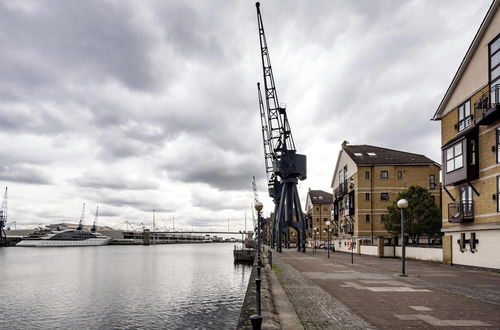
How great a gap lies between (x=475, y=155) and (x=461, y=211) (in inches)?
169

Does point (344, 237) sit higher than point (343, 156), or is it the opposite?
point (343, 156)

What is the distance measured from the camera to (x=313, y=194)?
420 feet

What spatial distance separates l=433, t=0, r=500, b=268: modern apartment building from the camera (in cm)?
2740

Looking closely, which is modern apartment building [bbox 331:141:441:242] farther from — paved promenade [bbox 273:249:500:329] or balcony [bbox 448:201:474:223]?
paved promenade [bbox 273:249:500:329]

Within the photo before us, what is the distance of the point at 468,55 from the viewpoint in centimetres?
3094

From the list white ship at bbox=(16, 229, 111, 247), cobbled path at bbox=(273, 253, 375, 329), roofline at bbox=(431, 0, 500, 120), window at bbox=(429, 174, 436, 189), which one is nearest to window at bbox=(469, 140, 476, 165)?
roofline at bbox=(431, 0, 500, 120)

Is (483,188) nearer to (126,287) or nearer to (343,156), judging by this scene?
(126,287)

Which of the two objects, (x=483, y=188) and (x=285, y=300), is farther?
(x=483, y=188)

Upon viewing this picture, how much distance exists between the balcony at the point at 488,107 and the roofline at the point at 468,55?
4071mm

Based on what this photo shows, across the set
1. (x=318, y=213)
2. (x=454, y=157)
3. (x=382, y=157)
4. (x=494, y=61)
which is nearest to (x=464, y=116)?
(x=454, y=157)

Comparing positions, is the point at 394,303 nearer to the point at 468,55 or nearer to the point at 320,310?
the point at 320,310

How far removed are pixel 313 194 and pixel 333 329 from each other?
119m

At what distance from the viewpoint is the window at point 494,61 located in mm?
27406

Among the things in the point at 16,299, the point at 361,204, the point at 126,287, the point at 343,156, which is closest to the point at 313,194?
the point at 343,156
